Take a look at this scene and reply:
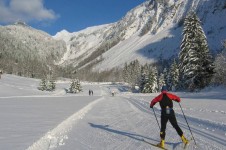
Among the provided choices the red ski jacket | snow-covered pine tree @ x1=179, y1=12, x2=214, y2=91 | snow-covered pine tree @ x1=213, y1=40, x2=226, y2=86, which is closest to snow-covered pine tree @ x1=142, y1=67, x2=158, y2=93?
snow-covered pine tree @ x1=179, y1=12, x2=214, y2=91

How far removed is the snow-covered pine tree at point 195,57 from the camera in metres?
Result: 53.0

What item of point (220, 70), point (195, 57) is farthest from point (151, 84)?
point (220, 70)

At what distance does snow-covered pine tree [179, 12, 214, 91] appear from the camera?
53.0 meters

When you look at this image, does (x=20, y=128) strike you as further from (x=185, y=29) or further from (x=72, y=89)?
(x=72, y=89)

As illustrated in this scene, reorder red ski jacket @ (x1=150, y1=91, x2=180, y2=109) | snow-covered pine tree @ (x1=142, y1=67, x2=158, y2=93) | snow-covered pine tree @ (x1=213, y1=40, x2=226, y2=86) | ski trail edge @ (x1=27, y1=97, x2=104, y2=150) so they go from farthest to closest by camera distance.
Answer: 1. snow-covered pine tree @ (x1=142, y1=67, x2=158, y2=93)
2. snow-covered pine tree @ (x1=213, y1=40, x2=226, y2=86)
3. red ski jacket @ (x1=150, y1=91, x2=180, y2=109)
4. ski trail edge @ (x1=27, y1=97, x2=104, y2=150)

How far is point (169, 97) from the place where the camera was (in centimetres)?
1214

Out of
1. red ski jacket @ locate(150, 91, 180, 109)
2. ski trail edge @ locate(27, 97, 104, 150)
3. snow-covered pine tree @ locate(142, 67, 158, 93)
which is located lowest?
ski trail edge @ locate(27, 97, 104, 150)

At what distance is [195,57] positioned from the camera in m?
53.1

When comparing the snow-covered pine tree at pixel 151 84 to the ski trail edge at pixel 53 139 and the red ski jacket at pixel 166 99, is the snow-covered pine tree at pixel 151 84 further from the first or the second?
the red ski jacket at pixel 166 99

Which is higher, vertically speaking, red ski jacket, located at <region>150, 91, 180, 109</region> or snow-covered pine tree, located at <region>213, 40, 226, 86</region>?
snow-covered pine tree, located at <region>213, 40, 226, 86</region>

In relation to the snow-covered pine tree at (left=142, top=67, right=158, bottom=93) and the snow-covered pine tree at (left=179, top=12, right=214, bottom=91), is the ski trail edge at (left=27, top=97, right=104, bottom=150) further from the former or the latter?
the snow-covered pine tree at (left=142, top=67, right=158, bottom=93)

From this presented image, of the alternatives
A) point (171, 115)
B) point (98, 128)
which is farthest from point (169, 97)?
point (98, 128)

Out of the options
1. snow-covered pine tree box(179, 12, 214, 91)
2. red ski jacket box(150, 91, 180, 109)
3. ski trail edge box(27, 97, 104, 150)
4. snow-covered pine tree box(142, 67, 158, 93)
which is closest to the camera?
ski trail edge box(27, 97, 104, 150)

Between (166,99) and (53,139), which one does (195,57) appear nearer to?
(166,99)
